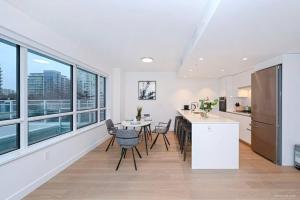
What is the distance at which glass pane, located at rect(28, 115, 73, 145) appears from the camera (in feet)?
10.1

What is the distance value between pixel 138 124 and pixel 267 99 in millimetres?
2904

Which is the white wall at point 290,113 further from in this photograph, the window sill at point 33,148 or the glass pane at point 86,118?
the glass pane at point 86,118

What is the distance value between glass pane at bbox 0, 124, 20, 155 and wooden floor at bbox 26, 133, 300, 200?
2.29 feet

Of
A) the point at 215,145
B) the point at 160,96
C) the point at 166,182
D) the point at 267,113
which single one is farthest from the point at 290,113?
the point at 160,96

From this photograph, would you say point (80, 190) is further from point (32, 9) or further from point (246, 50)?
point (246, 50)

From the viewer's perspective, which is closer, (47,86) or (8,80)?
(8,80)

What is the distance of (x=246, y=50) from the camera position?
3.60 metres

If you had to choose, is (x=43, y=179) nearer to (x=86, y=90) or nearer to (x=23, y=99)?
(x=23, y=99)

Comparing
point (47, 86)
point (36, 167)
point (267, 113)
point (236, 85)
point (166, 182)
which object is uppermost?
point (236, 85)

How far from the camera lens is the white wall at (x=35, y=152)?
92.9 inches

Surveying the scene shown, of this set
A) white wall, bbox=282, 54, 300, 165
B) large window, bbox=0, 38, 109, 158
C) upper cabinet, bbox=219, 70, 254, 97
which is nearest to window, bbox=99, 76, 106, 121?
large window, bbox=0, 38, 109, 158

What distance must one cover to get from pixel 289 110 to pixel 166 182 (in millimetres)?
2815

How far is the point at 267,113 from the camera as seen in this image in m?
4.21

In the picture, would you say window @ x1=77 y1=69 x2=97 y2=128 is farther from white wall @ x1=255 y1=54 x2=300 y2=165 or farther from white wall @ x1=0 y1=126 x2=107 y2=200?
white wall @ x1=255 y1=54 x2=300 y2=165
